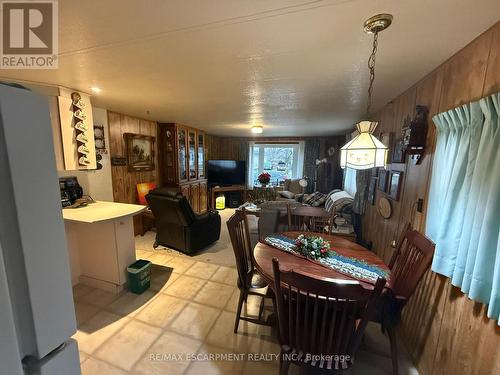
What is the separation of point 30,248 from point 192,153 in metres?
4.96

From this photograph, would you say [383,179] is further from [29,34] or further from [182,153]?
[182,153]

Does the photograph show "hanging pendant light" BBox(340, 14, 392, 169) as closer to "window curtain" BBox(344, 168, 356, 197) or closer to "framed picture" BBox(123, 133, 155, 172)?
"window curtain" BBox(344, 168, 356, 197)

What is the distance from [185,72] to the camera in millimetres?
1767

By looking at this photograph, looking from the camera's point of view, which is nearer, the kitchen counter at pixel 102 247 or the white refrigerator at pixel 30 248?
the white refrigerator at pixel 30 248

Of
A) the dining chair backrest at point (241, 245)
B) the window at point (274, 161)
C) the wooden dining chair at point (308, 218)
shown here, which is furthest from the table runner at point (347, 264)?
the window at point (274, 161)

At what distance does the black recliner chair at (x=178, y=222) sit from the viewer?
300 cm

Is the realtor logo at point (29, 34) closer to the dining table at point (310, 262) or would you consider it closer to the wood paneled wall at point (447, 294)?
the dining table at point (310, 262)

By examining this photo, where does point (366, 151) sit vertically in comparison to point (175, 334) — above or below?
above

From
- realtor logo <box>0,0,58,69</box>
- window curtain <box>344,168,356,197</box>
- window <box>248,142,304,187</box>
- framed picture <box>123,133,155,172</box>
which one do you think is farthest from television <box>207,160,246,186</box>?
realtor logo <box>0,0,58,69</box>

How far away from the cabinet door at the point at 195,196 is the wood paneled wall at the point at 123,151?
1.24 meters

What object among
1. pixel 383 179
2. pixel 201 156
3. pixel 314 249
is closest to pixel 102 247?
pixel 314 249

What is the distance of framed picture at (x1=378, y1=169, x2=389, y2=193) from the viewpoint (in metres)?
2.53

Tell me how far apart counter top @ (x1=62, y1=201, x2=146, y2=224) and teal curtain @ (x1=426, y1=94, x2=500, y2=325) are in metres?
2.60

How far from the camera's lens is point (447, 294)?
1358 millimetres
